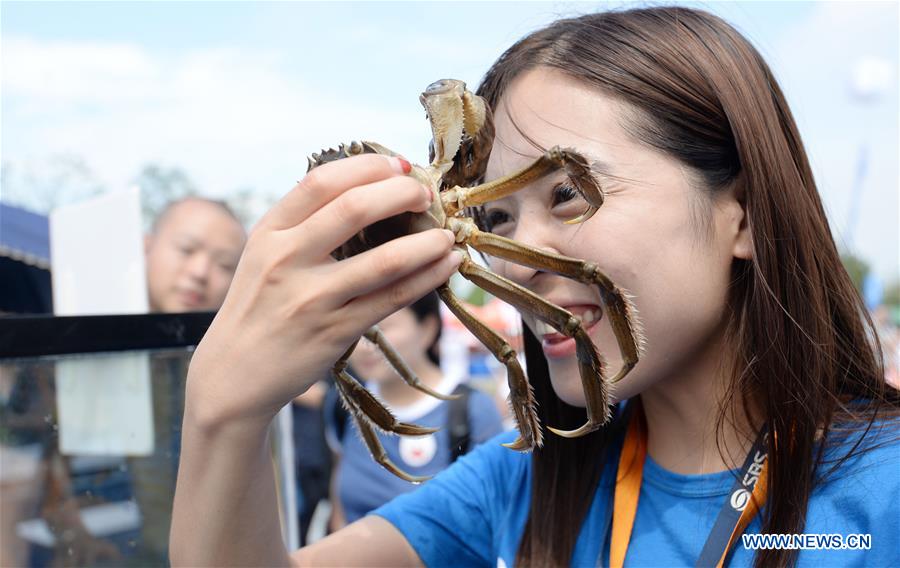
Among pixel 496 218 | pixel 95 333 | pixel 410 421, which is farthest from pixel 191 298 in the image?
pixel 496 218

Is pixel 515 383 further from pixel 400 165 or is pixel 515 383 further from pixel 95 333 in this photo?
pixel 95 333

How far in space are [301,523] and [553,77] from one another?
10.5ft

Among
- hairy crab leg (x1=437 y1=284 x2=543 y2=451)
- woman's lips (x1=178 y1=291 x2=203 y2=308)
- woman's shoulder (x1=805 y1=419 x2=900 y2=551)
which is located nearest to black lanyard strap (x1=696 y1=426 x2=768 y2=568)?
woman's shoulder (x1=805 y1=419 x2=900 y2=551)

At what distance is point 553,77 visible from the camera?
1436 millimetres

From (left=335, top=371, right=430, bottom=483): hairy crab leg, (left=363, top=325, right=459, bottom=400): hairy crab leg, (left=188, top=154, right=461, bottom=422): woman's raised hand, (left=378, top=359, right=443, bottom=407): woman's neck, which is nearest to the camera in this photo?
(left=188, top=154, right=461, bottom=422): woman's raised hand

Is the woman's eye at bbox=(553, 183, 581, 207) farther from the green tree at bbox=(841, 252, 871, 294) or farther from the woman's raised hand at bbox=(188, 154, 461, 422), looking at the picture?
the green tree at bbox=(841, 252, 871, 294)

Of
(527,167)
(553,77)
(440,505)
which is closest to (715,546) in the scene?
(440,505)

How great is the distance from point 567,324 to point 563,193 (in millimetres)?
258

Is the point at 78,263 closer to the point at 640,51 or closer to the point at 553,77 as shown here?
the point at 553,77

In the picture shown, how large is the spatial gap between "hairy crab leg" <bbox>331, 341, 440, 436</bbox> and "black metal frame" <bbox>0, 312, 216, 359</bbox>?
0.55 m

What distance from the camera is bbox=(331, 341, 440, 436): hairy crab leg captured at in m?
1.48

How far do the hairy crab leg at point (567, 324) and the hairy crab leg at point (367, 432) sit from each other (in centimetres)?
37

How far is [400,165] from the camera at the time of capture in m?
1.08

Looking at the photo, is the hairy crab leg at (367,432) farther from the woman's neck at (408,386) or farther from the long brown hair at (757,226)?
the woman's neck at (408,386)
